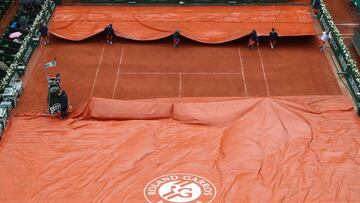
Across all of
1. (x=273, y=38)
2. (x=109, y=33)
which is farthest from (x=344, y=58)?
(x=109, y=33)

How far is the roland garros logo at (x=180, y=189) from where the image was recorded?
14031 millimetres

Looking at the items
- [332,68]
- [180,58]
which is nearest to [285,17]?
[332,68]

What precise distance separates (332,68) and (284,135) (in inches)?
259

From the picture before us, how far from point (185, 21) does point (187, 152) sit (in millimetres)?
9737

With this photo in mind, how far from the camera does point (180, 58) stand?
22219 mm

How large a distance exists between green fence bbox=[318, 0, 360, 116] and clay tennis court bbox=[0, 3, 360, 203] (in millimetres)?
540

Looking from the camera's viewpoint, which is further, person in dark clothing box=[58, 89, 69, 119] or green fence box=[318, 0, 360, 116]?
green fence box=[318, 0, 360, 116]

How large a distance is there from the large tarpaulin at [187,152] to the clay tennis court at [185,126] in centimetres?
4

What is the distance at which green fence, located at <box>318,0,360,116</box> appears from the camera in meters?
19.0

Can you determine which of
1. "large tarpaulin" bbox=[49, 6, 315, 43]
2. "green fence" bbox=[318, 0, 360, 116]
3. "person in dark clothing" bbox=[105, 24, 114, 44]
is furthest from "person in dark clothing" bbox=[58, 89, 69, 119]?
"green fence" bbox=[318, 0, 360, 116]

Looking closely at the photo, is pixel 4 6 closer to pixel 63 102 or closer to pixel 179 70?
pixel 179 70

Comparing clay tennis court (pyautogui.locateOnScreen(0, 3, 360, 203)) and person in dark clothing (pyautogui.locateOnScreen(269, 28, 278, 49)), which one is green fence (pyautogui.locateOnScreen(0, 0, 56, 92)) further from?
person in dark clothing (pyautogui.locateOnScreen(269, 28, 278, 49))

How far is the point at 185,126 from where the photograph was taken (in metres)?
16.9

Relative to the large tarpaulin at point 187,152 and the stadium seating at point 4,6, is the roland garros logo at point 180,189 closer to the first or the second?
the large tarpaulin at point 187,152
